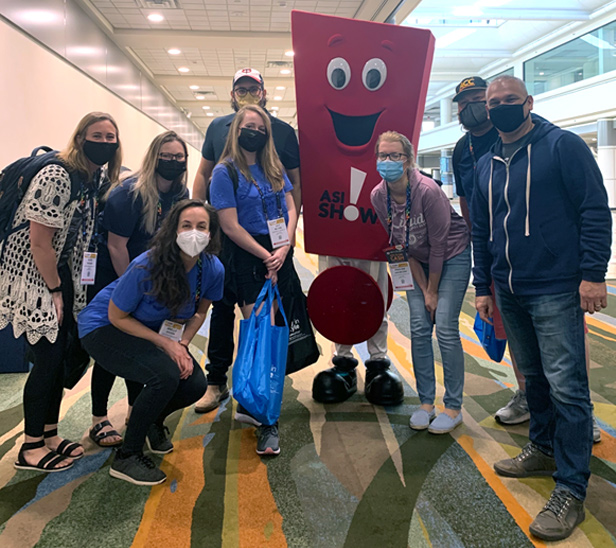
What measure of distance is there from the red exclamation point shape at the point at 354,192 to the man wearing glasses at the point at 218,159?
0.26 m

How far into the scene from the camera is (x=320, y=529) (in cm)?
166

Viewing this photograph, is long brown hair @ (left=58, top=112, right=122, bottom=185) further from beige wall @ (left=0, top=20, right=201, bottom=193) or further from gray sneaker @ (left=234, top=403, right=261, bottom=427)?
beige wall @ (left=0, top=20, right=201, bottom=193)

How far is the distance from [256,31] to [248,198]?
20.2 feet

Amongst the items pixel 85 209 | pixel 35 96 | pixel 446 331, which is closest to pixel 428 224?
pixel 446 331

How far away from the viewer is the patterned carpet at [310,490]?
64.2 inches

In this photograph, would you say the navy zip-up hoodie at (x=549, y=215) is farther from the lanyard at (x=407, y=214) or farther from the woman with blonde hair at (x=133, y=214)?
the woman with blonde hair at (x=133, y=214)

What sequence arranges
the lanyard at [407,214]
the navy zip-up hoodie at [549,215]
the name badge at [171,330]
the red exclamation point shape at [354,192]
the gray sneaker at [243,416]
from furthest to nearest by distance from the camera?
the red exclamation point shape at [354,192] → the gray sneaker at [243,416] → the lanyard at [407,214] → the name badge at [171,330] → the navy zip-up hoodie at [549,215]

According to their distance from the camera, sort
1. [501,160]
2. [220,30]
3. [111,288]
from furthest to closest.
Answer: [220,30]
[111,288]
[501,160]

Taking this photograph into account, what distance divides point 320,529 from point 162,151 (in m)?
1.56

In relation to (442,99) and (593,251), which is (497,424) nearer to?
(593,251)

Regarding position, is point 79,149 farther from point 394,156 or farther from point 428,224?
point 428,224

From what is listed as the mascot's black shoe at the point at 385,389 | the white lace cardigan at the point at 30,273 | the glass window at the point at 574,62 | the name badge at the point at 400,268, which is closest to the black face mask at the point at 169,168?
the white lace cardigan at the point at 30,273

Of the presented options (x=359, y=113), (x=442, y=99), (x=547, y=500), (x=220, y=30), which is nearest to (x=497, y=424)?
(x=547, y=500)

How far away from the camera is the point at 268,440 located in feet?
7.11
